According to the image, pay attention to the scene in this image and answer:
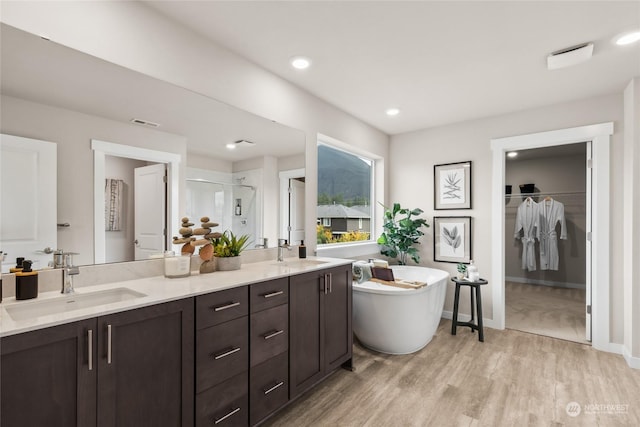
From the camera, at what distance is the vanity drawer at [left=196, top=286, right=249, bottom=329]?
1551 millimetres

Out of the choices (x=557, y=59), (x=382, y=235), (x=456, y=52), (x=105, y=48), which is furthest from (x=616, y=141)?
(x=105, y=48)

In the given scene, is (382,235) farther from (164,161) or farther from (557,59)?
(164,161)

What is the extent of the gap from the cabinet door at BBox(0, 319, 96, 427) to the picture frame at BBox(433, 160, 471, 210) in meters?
3.88

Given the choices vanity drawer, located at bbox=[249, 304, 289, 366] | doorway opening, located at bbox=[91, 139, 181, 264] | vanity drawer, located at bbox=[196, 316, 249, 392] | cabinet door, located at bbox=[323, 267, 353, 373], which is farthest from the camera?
cabinet door, located at bbox=[323, 267, 353, 373]

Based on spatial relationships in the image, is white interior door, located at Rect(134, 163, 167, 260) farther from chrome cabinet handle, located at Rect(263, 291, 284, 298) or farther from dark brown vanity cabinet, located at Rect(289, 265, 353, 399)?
dark brown vanity cabinet, located at Rect(289, 265, 353, 399)

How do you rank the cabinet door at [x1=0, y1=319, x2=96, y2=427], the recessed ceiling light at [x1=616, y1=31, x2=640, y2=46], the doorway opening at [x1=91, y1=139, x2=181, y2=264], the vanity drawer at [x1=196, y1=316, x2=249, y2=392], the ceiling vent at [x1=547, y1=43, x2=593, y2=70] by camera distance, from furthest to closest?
the ceiling vent at [x1=547, y1=43, x2=593, y2=70], the recessed ceiling light at [x1=616, y1=31, x2=640, y2=46], the doorway opening at [x1=91, y1=139, x2=181, y2=264], the vanity drawer at [x1=196, y1=316, x2=249, y2=392], the cabinet door at [x1=0, y1=319, x2=96, y2=427]

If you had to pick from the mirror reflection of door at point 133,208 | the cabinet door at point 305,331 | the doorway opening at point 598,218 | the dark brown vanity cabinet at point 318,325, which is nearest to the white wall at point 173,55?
the mirror reflection of door at point 133,208

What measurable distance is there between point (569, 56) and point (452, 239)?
2270mm

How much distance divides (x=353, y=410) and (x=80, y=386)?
5.28 ft

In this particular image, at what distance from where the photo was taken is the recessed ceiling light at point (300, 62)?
245 centimetres

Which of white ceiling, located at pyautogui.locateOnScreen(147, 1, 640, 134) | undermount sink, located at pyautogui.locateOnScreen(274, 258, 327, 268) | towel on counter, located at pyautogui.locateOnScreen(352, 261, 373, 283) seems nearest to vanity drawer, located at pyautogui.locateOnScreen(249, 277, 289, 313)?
undermount sink, located at pyautogui.locateOnScreen(274, 258, 327, 268)

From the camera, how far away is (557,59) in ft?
7.80

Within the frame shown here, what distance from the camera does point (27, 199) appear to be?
1.48m

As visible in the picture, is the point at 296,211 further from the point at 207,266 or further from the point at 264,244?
the point at 207,266
